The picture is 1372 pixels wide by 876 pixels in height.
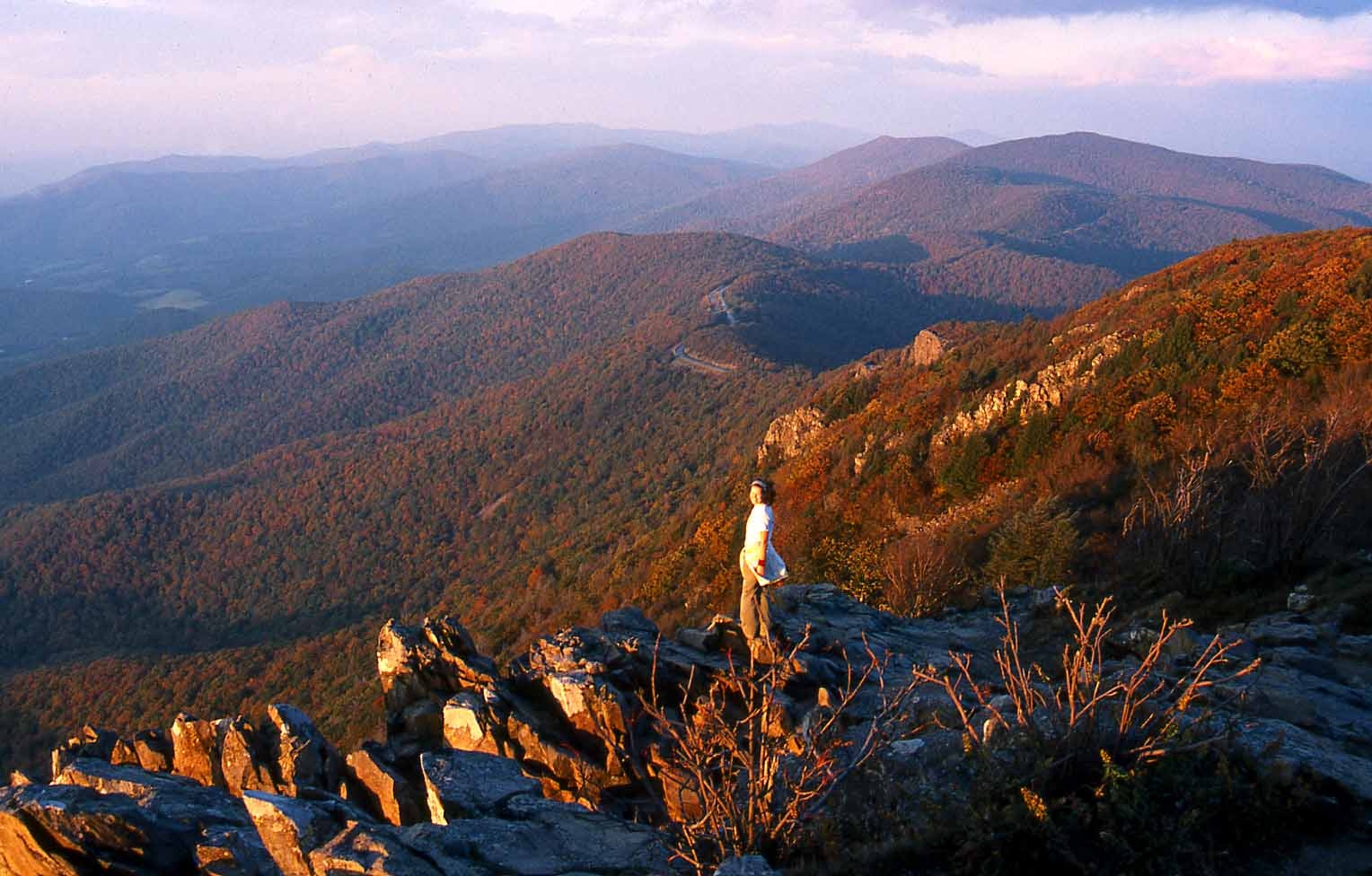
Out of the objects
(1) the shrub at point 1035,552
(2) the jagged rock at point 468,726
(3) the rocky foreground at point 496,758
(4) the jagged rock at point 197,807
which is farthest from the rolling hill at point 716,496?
(4) the jagged rock at point 197,807

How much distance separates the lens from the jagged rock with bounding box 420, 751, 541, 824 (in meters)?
6.50

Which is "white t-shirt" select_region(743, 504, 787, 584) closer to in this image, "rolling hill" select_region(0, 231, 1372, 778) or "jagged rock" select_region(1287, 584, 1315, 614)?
"rolling hill" select_region(0, 231, 1372, 778)

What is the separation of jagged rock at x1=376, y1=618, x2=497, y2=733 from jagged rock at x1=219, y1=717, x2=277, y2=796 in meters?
1.84

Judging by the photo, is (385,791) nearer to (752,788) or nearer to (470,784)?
(470,784)

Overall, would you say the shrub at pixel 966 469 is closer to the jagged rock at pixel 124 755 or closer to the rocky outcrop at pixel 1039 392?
the rocky outcrop at pixel 1039 392

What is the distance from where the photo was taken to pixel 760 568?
8602 millimetres

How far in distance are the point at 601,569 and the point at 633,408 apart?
4008 cm

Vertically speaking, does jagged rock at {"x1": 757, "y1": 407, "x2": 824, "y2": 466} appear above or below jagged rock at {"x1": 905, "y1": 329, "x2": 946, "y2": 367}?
below

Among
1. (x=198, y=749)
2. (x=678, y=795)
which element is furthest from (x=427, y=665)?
(x=678, y=795)

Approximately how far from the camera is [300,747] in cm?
757

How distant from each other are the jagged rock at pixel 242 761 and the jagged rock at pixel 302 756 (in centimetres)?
17

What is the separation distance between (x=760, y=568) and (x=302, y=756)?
5.10 meters

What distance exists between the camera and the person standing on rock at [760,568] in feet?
27.7

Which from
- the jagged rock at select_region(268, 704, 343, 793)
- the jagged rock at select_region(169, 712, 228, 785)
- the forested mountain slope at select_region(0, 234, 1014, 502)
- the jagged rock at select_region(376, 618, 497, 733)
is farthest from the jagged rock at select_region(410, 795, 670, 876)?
the forested mountain slope at select_region(0, 234, 1014, 502)
